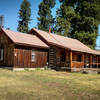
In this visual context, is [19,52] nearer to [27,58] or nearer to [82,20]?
[27,58]

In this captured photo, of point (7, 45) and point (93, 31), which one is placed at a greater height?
point (93, 31)

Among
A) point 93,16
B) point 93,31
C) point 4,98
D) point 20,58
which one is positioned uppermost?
point 93,16

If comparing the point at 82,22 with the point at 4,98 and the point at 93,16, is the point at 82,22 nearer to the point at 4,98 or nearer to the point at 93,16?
the point at 93,16

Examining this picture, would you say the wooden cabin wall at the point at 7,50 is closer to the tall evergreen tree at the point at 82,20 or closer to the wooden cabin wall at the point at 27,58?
the wooden cabin wall at the point at 27,58

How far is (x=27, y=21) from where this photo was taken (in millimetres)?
55469

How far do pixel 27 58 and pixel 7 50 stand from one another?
273cm

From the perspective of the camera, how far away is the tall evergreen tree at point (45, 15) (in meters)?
52.2

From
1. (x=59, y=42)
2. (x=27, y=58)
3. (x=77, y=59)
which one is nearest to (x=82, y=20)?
(x=77, y=59)

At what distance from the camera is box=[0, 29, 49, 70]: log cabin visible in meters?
19.6

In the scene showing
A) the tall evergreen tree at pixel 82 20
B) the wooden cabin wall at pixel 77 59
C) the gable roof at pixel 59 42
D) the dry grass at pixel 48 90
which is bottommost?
the dry grass at pixel 48 90

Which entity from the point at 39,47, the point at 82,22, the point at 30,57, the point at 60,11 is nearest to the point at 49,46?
the point at 39,47

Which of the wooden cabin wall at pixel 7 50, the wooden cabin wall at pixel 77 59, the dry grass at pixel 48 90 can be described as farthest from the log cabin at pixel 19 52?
the dry grass at pixel 48 90

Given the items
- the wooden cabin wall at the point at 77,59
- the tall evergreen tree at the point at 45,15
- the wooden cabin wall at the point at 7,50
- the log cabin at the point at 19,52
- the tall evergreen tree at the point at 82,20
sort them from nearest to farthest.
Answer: the log cabin at the point at 19,52
the wooden cabin wall at the point at 7,50
the wooden cabin wall at the point at 77,59
the tall evergreen tree at the point at 82,20
the tall evergreen tree at the point at 45,15

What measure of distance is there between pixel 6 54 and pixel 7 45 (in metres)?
1.16
